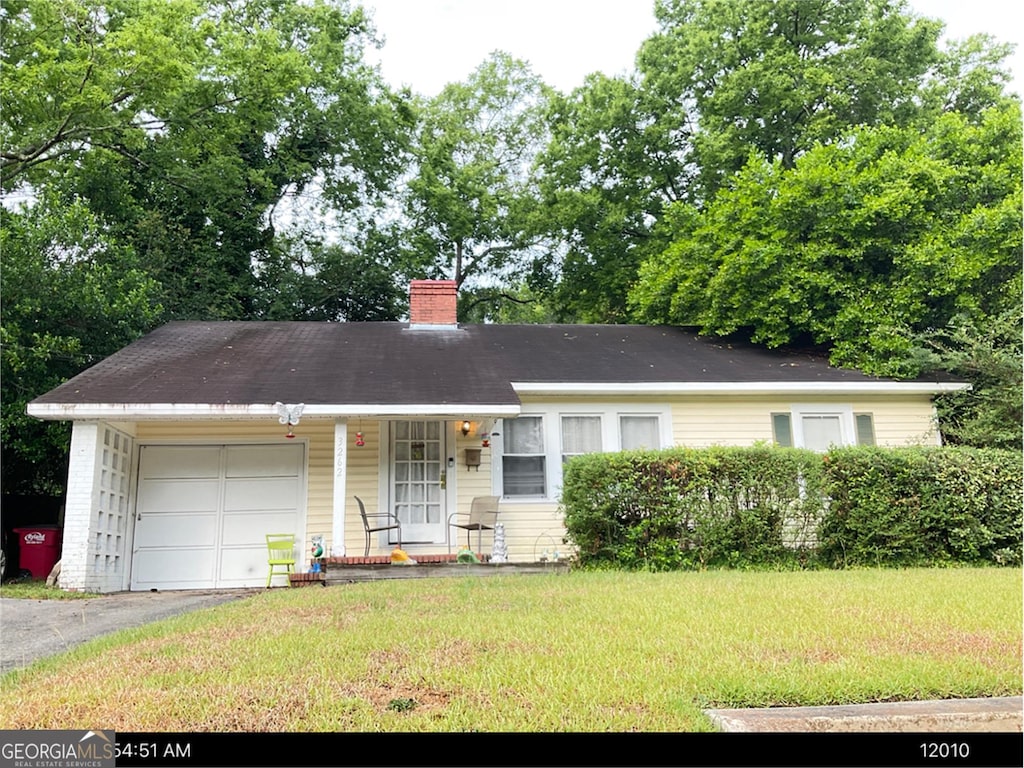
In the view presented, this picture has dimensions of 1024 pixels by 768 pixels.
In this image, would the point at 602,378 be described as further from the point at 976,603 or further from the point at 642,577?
the point at 976,603

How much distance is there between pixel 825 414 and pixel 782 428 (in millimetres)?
760

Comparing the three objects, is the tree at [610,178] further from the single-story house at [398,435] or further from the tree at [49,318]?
the tree at [49,318]

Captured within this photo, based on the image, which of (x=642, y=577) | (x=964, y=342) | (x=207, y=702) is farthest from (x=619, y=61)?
(x=207, y=702)

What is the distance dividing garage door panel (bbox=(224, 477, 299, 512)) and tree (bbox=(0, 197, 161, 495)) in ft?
13.3

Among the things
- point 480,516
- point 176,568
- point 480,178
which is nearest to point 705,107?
point 480,178

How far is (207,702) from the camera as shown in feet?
11.5

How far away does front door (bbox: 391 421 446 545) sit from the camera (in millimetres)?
11328

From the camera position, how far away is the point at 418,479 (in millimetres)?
11555

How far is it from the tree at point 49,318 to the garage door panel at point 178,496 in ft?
10.1

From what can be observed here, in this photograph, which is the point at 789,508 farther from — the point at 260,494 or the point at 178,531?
the point at 178,531

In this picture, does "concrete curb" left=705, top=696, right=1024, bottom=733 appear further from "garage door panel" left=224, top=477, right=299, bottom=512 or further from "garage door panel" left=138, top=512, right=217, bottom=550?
"garage door panel" left=138, top=512, right=217, bottom=550

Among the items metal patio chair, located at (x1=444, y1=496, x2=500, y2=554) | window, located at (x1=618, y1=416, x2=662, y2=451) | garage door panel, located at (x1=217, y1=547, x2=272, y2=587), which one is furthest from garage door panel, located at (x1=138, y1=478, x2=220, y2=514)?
window, located at (x1=618, y1=416, x2=662, y2=451)

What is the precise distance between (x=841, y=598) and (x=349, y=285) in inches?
750

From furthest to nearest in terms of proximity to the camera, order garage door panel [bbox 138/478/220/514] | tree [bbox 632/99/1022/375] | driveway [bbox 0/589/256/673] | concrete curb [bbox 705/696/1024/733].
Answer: tree [bbox 632/99/1022/375]
garage door panel [bbox 138/478/220/514]
driveway [bbox 0/589/256/673]
concrete curb [bbox 705/696/1024/733]
